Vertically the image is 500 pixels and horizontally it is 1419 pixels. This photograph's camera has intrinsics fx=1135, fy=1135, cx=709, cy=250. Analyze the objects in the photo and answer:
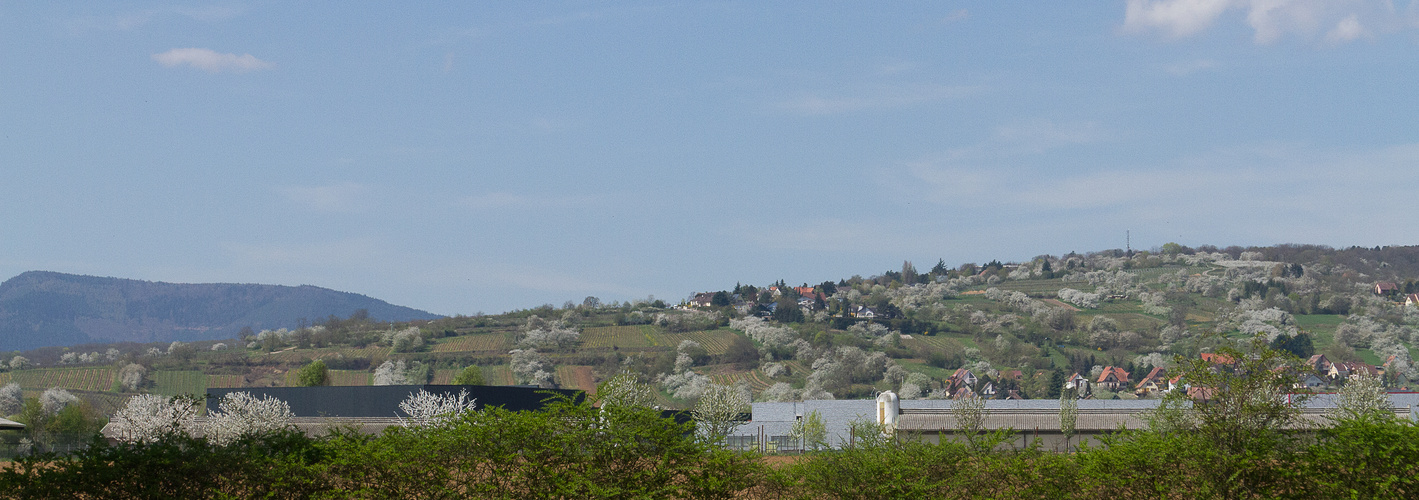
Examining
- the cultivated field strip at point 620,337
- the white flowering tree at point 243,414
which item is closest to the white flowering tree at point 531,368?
the cultivated field strip at point 620,337

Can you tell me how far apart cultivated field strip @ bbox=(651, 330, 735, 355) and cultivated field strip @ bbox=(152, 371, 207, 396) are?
5668 cm

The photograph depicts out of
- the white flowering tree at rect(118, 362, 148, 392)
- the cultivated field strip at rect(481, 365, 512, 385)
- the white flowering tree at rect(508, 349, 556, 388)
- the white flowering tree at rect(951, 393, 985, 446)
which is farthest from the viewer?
the white flowering tree at rect(508, 349, 556, 388)

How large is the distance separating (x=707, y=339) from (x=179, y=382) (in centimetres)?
6762

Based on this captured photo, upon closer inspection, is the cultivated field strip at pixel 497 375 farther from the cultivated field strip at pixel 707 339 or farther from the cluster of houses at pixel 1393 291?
the cluster of houses at pixel 1393 291

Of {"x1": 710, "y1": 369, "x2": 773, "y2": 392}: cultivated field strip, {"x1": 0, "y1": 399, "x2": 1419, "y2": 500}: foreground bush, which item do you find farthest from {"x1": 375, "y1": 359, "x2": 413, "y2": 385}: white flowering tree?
{"x1": 0, "y1": 399, "x2": 1419, "y2": 500}: foreground bush

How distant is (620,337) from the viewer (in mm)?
155250

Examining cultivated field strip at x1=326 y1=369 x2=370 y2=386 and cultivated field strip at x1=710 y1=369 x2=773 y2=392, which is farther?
cultivated field strip at x1=710 y1=369 x2=773 y2=392

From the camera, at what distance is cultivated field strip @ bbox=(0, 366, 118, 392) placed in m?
117

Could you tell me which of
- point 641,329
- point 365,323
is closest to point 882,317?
point 641,329

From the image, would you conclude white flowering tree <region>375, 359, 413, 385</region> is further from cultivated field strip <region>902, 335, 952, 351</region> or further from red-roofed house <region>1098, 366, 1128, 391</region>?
red-roofed house <region>1098, 366, 1128, 391</region>

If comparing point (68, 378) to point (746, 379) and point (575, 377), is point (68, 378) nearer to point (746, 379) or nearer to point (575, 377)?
point (575, 377)

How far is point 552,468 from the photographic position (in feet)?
42.6

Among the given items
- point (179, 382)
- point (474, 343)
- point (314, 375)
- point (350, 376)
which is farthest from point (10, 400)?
point (474, 343)

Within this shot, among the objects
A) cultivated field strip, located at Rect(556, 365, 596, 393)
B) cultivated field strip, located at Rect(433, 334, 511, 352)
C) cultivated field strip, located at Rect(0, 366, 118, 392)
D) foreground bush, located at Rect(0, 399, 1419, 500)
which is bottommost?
cultivated field strip, located at Rect(556, 365, 596, 393)
